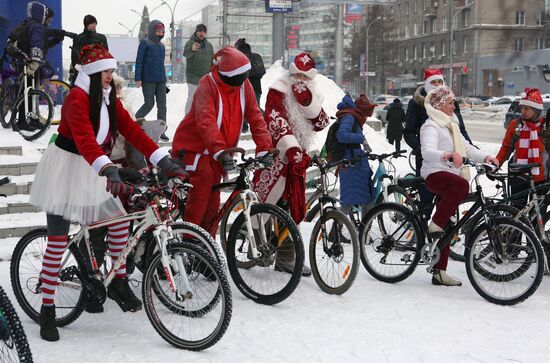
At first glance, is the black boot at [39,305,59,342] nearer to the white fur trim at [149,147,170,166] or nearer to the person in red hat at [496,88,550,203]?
the white fur trim at [149,147,170,166]

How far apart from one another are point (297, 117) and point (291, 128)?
11 centimetres

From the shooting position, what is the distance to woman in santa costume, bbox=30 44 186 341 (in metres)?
4.77

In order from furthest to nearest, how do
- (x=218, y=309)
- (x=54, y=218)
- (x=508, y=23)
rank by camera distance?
1. (x=508, y=23)
2. (x=54, y=218)
3. (x=218, y=309)

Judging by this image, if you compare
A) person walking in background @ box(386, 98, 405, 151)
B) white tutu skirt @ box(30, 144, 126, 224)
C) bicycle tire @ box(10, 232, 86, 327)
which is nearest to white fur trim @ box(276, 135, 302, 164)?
white tutu skirt @ box(30, 144, 126, 224)

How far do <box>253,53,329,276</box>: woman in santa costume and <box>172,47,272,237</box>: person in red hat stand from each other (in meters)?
0.35

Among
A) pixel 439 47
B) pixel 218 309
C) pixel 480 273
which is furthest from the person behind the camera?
pixel 439 47

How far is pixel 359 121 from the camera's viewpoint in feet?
25.5

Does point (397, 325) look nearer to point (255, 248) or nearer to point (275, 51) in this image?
point (255, 248)

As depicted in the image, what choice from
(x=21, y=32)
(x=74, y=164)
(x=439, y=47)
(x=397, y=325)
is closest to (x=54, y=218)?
(x=74, y=164)

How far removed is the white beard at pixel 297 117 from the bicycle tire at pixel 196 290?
2249 mm

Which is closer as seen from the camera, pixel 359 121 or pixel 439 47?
pixel 359 121

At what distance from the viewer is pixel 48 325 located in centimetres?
486

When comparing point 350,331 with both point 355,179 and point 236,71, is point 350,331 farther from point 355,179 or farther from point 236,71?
point 355,179

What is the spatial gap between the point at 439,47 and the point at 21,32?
7307cm
